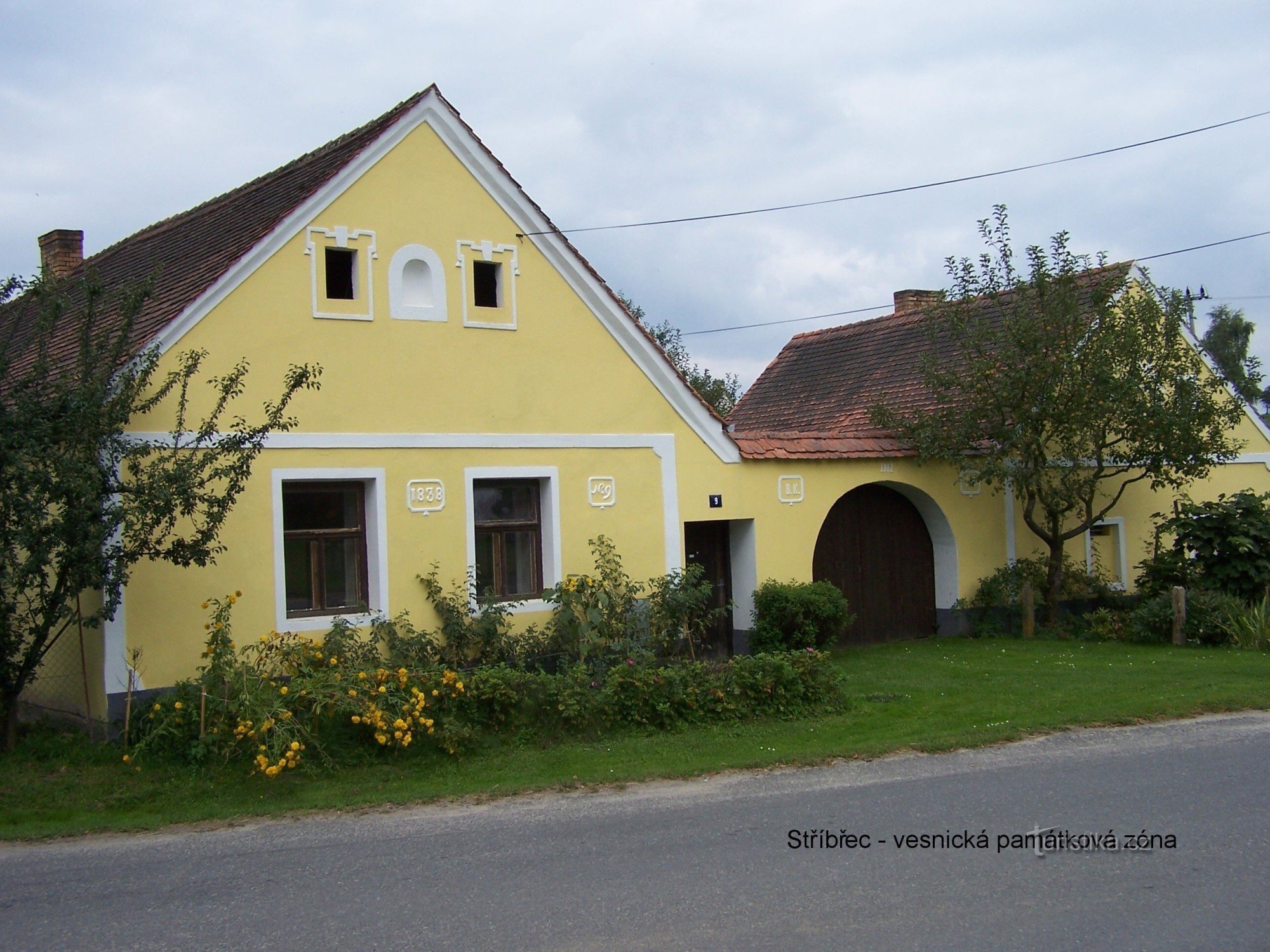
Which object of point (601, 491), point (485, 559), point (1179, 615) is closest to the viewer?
point (485, 559)

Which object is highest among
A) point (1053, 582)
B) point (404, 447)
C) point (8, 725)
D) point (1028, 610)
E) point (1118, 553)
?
point (404, 447)

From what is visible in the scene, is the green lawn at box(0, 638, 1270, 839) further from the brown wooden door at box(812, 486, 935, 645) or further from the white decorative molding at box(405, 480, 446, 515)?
the white decorative molding at box(405, 480, 446, 515)

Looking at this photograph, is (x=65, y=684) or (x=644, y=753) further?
(x=65, y=684)

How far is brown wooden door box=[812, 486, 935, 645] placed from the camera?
17000 mm

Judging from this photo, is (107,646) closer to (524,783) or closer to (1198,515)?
(524,783)

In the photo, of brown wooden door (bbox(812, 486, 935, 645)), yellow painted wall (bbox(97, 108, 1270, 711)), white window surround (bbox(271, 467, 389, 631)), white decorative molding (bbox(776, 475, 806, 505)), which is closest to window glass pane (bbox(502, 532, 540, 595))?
yellow painted wall (bbox(97, 108, 1270, 711))

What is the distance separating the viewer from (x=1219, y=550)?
17297 millimetres

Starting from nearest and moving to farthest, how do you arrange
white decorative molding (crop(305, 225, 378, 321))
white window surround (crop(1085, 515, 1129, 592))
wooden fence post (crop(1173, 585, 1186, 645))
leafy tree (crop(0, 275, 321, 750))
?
leafy tree (crop(0, 275, 321, 750)), white decorative molding (crop(305, 225, 378, 321)), wooden fence post (crop(1173, 585, 1186, 645)), white window surround (crop(1085, 515, 1129, 592))

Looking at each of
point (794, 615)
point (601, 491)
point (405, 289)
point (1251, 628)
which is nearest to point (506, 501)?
point (601, 491)

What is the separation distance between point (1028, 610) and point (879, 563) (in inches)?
90.9

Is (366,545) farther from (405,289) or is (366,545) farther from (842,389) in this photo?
(842,389)

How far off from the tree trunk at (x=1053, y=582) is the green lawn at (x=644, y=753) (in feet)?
12.9

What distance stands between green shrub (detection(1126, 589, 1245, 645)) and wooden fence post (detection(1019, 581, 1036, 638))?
4.34ft

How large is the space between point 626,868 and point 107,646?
605 centimetres
